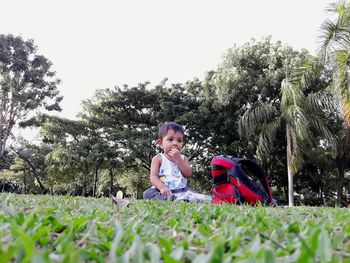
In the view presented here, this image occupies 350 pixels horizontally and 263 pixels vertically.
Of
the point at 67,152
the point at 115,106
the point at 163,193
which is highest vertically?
the point at 115,106

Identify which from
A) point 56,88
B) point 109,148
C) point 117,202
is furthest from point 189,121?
point 117,202

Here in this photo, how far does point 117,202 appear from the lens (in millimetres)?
2484

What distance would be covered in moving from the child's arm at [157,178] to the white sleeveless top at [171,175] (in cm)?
9

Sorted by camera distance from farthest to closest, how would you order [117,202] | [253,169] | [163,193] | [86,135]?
[86,135] < [253,169] < [163,193] < [117,202]

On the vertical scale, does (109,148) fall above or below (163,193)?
above

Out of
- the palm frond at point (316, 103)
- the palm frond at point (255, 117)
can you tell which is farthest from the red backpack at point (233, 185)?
the palm frond at point (255, 117)

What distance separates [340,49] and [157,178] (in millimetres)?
7333

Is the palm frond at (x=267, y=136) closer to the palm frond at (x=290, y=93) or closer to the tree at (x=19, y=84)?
the palm frond at (x=290, y=93)

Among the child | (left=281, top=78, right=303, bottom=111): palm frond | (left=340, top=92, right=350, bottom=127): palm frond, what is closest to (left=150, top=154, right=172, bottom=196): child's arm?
the child

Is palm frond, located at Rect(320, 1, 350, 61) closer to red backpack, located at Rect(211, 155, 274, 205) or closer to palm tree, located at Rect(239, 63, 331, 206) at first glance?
palm tree, located at Rect(239, 63, 331, 206)

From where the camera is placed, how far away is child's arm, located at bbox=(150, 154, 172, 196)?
432 centimetres

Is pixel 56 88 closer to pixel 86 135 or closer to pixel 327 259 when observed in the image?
pixel 86 135

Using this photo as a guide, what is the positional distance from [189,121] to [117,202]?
52.8 ft

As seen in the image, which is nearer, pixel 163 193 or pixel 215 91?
pixel 163 193
